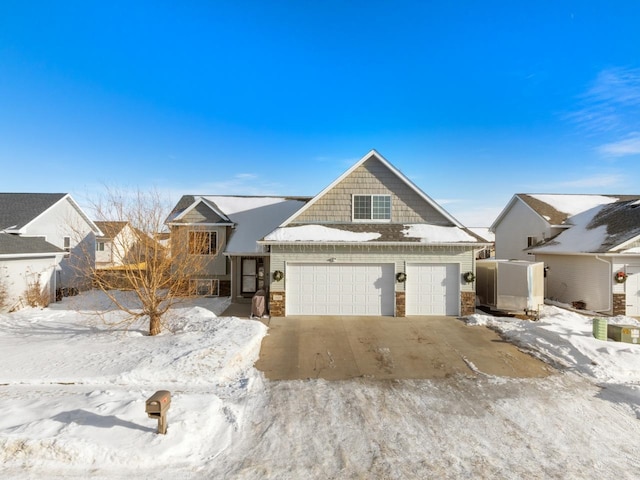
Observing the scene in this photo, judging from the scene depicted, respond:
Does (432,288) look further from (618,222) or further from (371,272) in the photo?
(618,222)

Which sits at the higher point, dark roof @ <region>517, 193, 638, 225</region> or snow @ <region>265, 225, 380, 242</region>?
dark roof @ <region>517, 193, 638, 225</region>

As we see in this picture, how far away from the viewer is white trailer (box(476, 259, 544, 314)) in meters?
13.9

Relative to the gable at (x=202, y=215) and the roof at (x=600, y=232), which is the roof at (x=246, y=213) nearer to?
the gable at (x=202, y=215)

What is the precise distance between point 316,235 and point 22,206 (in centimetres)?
1983

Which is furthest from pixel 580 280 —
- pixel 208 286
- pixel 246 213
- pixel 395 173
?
pixel 208 286

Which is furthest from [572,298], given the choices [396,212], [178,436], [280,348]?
[178,436]

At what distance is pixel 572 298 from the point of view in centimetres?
1673

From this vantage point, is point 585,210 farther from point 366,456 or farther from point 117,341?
point 117,341

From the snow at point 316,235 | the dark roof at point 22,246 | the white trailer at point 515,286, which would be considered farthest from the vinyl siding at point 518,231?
the dark roof at point 22,246

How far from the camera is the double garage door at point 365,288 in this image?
1393cm

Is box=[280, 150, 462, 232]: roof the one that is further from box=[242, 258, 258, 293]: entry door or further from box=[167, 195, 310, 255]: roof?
box=[242, 258, 258, 293]: entry door

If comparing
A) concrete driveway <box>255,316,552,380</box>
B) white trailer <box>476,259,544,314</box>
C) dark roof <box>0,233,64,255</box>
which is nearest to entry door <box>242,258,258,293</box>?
concrete driveway <box>255,316,552,380</box>

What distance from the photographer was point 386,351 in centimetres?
966

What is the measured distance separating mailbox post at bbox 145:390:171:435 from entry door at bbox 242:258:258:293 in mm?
12578
